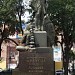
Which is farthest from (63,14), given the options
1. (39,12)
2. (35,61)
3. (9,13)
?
(35,61)

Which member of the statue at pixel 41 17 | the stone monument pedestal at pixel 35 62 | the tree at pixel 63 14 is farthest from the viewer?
the tree at pixel 63 14

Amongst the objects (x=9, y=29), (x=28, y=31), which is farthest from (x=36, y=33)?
(x=9, y=29)

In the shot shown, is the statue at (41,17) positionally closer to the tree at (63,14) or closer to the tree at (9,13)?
the tree at (63,14)

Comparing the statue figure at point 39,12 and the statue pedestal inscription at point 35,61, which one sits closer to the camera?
the statue pedestal inscription at point 35,61

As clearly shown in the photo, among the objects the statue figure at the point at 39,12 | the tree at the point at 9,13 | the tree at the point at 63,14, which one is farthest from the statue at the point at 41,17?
the tree at the point at 9,13

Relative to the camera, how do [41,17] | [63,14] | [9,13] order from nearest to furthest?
[41,17] → [9,13] → [63,14]

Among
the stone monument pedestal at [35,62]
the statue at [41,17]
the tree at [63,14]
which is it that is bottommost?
the stone monument pedestal at [35,62]

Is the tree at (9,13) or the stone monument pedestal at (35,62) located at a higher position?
the tree at (9,13)

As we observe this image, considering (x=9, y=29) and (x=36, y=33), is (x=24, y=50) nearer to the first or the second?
(x=36, y=33)

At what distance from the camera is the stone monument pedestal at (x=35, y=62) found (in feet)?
50.1

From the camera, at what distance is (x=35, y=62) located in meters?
15.3

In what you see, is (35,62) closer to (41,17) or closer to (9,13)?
(41,17)

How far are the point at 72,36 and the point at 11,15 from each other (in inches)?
279

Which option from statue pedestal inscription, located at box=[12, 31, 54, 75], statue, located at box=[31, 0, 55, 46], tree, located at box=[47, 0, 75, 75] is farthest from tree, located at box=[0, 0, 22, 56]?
statue pedestal inscription, located at box=[12, 31, 54, 75]
